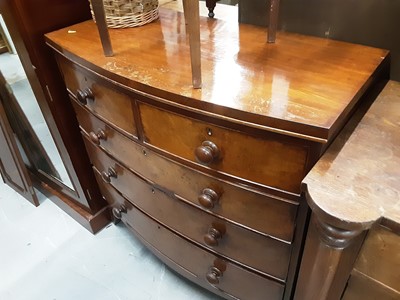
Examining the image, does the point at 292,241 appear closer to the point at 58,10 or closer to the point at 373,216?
the point at 373,216

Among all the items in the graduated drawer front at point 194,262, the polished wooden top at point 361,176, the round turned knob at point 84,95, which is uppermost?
the polished wooden top at point 361,176

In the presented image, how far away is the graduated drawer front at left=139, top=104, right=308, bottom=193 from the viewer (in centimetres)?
69

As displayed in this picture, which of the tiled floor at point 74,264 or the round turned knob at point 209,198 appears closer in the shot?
the round turned knob at point 209,198

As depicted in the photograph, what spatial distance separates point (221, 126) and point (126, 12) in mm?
582

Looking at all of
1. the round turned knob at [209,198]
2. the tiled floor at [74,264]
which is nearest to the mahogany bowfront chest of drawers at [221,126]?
the round turned knob at [209,198]

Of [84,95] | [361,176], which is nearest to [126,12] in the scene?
[84,95]

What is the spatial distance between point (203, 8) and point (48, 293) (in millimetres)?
1390

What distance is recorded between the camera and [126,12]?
106cm

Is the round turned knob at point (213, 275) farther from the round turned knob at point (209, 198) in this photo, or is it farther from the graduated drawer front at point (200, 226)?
the round turned knob at point (209, 198)

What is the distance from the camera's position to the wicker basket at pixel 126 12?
3.45ft

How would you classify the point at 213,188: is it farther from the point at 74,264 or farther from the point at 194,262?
the point at 74,264

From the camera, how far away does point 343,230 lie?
0.57 metres

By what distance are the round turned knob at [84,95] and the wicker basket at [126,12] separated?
23 centimetres

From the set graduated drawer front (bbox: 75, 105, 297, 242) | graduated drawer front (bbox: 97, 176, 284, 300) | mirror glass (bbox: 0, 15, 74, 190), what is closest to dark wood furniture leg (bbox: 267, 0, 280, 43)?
graduated drawer front (bbox: 75, 105, 297, 242)
